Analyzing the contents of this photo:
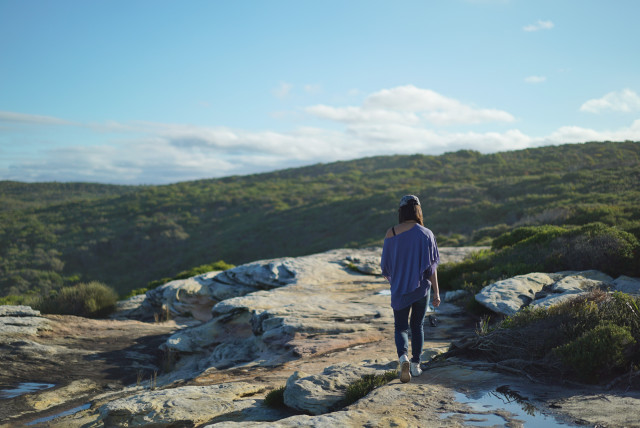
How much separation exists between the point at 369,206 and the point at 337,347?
35386mm

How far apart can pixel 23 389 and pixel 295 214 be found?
3722 centimetres

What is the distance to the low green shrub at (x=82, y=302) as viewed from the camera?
15.6 m

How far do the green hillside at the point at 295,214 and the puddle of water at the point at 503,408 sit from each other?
441 inches

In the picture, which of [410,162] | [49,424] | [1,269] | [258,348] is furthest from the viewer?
[410,162]

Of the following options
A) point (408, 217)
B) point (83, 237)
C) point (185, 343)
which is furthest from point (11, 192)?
point (408, 217)

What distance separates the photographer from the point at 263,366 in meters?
8.68

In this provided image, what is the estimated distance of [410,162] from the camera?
2965 inches

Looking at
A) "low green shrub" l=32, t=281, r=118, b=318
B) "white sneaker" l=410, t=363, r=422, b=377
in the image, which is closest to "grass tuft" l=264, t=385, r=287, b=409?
"white sneaker" l=410, t=363, r=422, b=377

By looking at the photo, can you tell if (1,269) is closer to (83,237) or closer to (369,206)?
(83,237)

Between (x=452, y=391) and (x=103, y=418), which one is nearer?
(x=452, y=391)

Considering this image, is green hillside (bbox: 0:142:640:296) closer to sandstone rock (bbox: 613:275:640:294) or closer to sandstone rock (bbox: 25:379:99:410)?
sandstone rock (bbox: 613:275:640:294)

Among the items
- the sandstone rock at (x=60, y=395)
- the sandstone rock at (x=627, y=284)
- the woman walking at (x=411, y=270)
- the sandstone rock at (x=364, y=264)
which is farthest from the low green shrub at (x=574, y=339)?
the sandstone rock at (x=364, y=264)

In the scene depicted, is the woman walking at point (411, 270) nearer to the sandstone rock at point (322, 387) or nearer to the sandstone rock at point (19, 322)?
the sandstone rock at point (322, 387)

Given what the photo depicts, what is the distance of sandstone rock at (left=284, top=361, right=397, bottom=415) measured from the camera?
5559 mm
